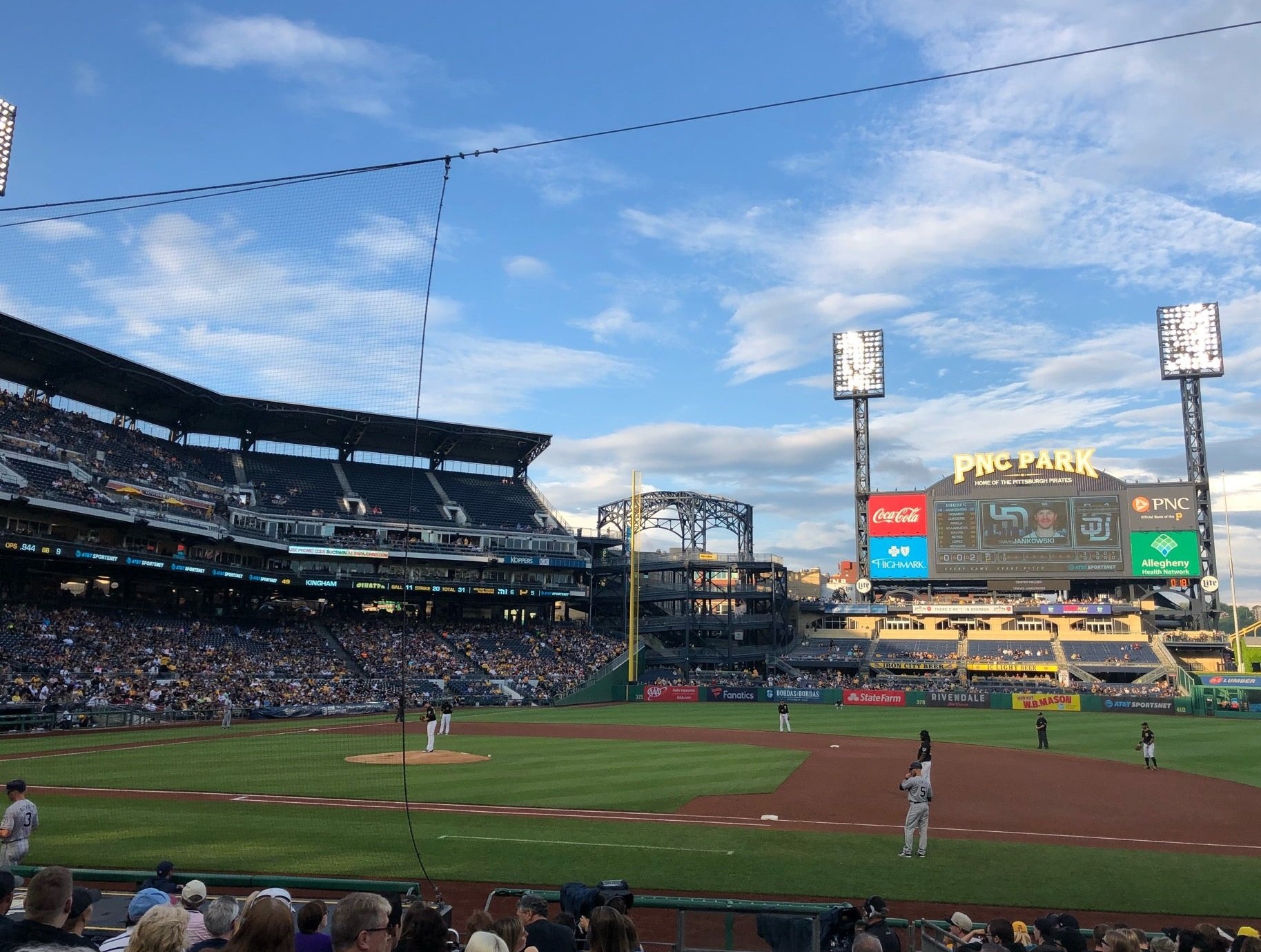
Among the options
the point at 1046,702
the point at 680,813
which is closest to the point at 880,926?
the point at 680,813

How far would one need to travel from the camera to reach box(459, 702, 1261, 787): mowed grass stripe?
29094mm

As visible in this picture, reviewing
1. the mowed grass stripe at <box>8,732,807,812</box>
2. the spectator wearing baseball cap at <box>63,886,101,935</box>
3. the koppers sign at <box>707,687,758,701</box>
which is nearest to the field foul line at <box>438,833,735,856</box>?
the mowed grass stripe at <box>8,732,807,812</box>

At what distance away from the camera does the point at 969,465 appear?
67.2m

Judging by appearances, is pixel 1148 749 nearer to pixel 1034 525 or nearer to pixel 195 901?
pixel 195 901

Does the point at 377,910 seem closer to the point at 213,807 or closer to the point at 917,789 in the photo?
the point at 917,789

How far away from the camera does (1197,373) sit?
62125mm

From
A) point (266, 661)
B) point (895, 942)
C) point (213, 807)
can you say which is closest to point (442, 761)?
point (213, 807)

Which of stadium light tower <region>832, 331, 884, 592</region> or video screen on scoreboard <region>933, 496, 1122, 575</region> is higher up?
stadium light tower <region>832, 331, 884, 592</region>

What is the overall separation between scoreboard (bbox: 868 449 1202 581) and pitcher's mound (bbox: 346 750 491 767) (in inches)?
1896

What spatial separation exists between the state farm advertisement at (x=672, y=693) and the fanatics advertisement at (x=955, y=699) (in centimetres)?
1356

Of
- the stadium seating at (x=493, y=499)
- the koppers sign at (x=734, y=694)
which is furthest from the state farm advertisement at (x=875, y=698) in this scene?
the stadium seating at (x=493, y=499)

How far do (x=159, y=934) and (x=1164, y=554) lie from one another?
233 ft

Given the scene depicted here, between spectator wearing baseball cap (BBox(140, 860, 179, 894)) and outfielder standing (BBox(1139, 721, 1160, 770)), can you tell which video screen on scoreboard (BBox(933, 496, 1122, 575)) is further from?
spectator wearing baseball cap (BBox(140, 860, 179, 894))

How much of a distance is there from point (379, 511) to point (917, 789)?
5543 centimetres
